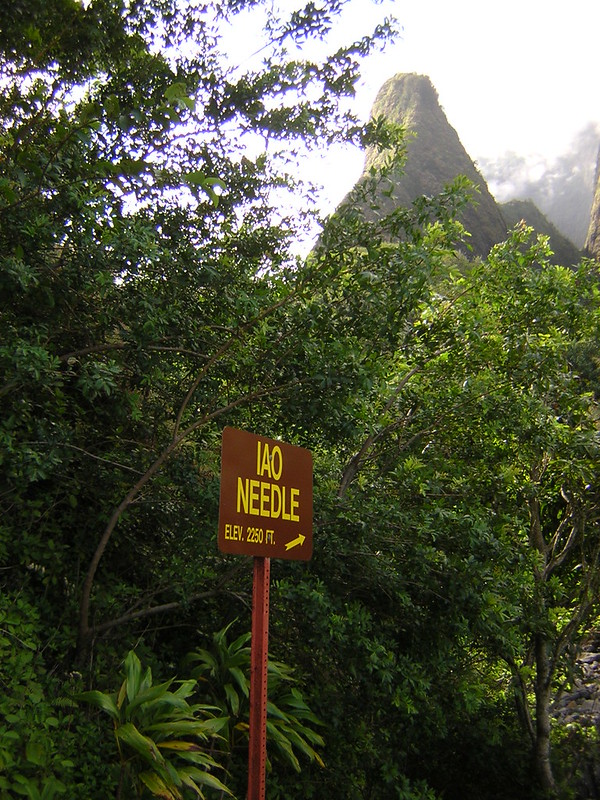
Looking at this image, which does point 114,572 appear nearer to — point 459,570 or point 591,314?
point 459,570

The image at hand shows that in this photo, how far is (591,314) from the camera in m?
7.26

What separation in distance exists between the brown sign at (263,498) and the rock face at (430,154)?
1662 inches

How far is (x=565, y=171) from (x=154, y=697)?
246ft

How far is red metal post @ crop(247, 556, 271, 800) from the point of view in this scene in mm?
2797

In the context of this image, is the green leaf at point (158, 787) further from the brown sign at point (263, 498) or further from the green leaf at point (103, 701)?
the brown sign at point (263, 498)

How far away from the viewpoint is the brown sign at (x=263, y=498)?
280 cm

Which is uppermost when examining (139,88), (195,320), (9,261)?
(139,88)

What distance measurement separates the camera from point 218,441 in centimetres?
585

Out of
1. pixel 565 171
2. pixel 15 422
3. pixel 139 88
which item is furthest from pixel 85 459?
pixel 565 171

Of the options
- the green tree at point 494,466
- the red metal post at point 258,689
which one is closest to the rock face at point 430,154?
the green tree at point 494,466

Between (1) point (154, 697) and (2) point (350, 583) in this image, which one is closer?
(1) point (154, 697)

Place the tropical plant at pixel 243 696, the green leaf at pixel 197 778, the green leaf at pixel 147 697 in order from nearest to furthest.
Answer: the green leaf at pixel 197 778, the green leaf at pixel 147 697, the tropical plant at pixel 243 696

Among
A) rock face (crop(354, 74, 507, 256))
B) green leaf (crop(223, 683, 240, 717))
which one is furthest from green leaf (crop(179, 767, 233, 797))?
rock face (crop(354, 74, 507, 256))

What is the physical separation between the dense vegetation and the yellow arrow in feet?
5.22
